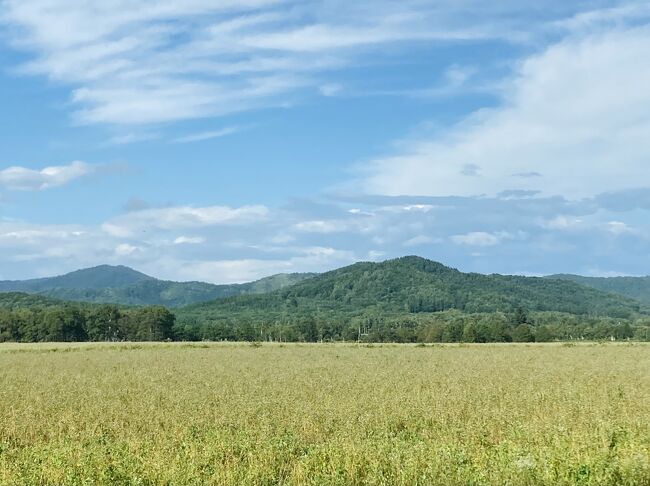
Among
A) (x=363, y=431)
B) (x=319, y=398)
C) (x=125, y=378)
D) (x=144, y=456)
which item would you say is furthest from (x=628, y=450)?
(x=125, y=378)

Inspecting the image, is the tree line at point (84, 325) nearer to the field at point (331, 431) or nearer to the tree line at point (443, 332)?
the tree line at point (443, 332)

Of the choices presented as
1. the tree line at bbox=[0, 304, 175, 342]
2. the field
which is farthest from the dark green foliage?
the field

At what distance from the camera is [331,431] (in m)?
19.0

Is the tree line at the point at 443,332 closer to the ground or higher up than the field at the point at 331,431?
closer to the ground

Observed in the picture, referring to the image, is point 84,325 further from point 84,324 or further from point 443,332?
point 443,332

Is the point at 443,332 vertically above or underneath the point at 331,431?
underneath

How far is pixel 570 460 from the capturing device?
42.7 feet

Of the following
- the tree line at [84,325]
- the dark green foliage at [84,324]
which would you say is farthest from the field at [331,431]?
the dark green foliage at [84,324]

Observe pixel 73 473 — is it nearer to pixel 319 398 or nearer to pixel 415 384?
pixel 319 398

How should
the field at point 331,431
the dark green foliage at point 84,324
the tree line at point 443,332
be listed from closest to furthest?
the field at point 331,431
the tree line at point 443,332
the dark green foliage at point 84,324

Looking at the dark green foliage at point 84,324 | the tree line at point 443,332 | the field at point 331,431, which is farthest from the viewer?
the dark green foliage at point 84,324

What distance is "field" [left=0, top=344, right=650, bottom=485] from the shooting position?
13.0 meters

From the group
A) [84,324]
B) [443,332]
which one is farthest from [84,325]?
[443,332]

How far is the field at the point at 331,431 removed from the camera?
13000 mm
